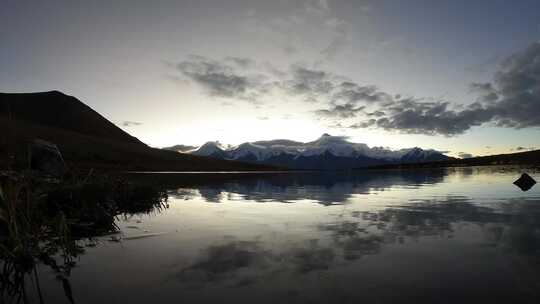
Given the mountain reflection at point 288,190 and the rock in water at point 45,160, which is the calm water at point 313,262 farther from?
the rock in water at point 45,160

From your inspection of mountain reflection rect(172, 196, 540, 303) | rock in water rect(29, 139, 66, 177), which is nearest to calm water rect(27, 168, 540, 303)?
mountain reflection rect(172, 196, 540, 303)

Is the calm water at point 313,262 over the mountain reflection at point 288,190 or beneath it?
beneath

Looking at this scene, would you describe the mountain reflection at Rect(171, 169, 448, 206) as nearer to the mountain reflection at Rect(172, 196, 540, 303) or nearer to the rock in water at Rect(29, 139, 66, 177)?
the mountain reflection at Rect(172, 196, 540, 303)

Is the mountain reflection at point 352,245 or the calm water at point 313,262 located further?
the mountain reflection at point 352,245

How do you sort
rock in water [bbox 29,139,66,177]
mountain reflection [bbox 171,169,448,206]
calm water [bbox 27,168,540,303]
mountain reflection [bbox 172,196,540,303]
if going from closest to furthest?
calm water [bbox 27,168,540,303]
mountain reflection [bbox 172,196,540,303]
rock in water [bbox 29,139,66,177]
mountain reflection [bbox 171,169,448,206]

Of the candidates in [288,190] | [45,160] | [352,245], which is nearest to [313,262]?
[352,245]

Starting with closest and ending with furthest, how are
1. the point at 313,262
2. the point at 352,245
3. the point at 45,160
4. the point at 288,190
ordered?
1. the point at 313,262
2. the point at 352,245
3. the point at 45,160
4. the point at 288,190

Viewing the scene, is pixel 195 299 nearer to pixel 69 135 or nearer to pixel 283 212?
pixel 283 212

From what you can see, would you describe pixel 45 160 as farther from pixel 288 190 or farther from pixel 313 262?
pixel 313 262

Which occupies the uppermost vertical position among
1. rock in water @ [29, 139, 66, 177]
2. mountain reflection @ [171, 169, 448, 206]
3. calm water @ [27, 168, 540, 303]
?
rock in water @ [29, 139, 66, 177]

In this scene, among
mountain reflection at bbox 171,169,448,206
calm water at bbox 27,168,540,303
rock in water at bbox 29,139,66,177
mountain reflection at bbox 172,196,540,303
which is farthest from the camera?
mountain reflection at bbox 171,169,448,206

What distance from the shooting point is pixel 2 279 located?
7207 millimetres

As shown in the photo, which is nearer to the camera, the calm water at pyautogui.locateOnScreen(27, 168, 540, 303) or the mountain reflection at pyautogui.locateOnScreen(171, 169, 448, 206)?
the calm water at pyautogui.locateOnScreen(27, 168, 540, 303)

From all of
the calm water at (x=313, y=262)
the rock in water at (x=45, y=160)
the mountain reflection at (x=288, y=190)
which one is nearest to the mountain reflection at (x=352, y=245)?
the calm water at (x=313, y=262)
